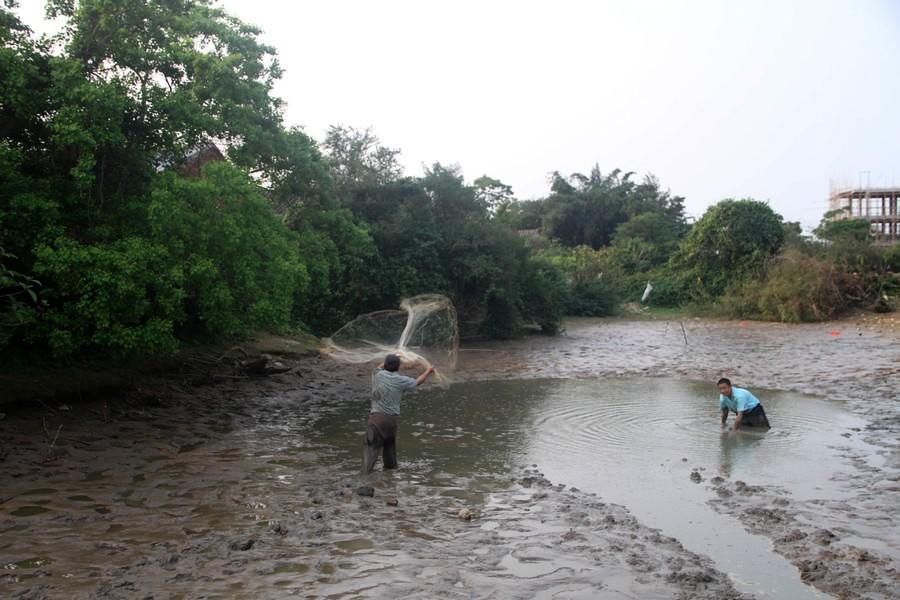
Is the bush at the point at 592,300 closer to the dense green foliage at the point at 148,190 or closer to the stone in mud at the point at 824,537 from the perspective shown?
the dense green foliage at the point at 148,190

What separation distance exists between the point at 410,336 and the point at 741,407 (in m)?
6.48

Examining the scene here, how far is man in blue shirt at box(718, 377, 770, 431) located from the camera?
13070mm

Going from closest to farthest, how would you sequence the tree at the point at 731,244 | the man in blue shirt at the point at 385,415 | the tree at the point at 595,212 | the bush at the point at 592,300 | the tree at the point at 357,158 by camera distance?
the man in blue shirt at the point at 385,415 → the tree at the point at 357,158 → the tree at the point at 731,244 → the bush at the point at 592,300 → the tree at the point at 595,212

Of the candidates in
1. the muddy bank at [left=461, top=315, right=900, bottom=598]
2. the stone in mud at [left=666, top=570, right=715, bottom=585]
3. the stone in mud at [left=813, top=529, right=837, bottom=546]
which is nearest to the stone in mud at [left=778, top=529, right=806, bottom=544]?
the muddy bank at [left=461, top=315, right=900, bottom=598]

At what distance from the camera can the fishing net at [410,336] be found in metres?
15.6

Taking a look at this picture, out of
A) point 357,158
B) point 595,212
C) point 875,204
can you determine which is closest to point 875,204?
point 875,204

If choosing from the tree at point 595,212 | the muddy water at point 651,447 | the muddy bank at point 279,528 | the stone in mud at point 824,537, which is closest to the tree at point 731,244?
the tree at point 595,212

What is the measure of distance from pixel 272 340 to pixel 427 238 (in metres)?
8.83

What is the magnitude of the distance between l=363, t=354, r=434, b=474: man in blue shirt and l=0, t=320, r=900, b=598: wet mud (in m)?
0.28

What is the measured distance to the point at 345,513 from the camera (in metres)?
8.59

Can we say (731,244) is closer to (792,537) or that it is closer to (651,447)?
(651,447)

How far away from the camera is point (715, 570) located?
693cm

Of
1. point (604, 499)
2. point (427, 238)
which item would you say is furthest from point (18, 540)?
point (427, 238)

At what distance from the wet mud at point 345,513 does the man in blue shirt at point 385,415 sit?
0.93 feet
